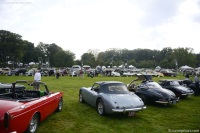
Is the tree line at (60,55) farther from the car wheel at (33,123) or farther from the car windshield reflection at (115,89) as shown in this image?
the car wheel at (33,123)

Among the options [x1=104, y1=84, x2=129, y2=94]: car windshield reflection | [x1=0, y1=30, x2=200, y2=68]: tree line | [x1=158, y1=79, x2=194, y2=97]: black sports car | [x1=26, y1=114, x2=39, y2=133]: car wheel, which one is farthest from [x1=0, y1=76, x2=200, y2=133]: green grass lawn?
[x1=0, y1=30, x2=200, y2=68]: tree line

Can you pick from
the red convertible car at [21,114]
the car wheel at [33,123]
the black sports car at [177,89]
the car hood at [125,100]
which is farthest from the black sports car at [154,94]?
the car wheel at [33,123]

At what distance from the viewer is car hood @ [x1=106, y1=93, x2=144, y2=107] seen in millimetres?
7105

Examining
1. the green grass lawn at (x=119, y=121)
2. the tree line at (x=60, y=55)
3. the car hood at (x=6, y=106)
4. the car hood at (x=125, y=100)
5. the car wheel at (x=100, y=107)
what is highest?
the tree line at (x=60, y=55)

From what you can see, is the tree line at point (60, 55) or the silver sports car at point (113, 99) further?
the tree line at point (60, 55)

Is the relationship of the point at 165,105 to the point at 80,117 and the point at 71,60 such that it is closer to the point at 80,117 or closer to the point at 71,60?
the point at 80,117

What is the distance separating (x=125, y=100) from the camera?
7305mm

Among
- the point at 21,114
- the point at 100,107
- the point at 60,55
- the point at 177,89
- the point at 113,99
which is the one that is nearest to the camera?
the point at 21,114

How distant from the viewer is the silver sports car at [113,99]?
7.00 meters

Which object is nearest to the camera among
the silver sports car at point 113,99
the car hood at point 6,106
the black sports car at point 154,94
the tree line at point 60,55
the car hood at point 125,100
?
the car hood at point 6,106

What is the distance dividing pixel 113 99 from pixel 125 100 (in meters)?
0.48

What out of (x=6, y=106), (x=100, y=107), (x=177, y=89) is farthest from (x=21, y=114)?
(x=177, y=89)

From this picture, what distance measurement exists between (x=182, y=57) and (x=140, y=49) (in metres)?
60.7

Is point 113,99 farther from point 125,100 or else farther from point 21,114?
point 21,114
